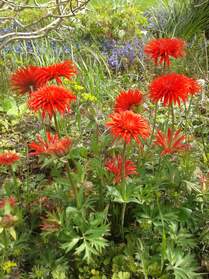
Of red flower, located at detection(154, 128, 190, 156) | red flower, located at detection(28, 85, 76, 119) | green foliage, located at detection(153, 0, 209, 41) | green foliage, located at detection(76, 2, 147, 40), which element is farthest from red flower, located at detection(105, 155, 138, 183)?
green foliage, located at detection(153, 0, 209, 41)

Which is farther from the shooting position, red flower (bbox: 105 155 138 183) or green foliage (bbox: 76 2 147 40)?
green foliage (bbox: 76 2 147 40)

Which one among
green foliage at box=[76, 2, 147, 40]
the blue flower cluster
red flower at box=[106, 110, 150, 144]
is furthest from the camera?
green foliage at box=[76, 2, 147, 40]

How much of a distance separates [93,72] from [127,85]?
35cm

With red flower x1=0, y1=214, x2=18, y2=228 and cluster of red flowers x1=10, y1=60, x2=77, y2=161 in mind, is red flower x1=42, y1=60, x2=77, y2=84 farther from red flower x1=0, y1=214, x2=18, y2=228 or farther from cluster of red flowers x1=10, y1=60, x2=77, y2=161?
red flower x1=0, y1=214, x2=18, y2=228

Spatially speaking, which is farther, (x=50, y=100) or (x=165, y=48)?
(x=165, y=48)

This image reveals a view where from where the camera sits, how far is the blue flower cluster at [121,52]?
516 cm

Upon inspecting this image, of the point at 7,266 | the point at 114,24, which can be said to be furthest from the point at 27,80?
the point at 114,24

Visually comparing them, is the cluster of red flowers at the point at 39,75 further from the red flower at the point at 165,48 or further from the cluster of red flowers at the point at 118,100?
the red flower at the point at 165,48

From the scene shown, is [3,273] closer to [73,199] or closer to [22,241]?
[22,241]

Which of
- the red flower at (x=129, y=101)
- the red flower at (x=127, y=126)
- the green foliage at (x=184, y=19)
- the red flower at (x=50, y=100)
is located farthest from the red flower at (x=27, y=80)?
the green foliage at (x=184, y=19)

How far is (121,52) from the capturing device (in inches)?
208

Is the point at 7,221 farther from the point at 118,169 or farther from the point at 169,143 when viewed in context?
the point at 169,143

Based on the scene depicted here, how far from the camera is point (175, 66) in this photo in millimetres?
4672

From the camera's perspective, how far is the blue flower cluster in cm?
516
